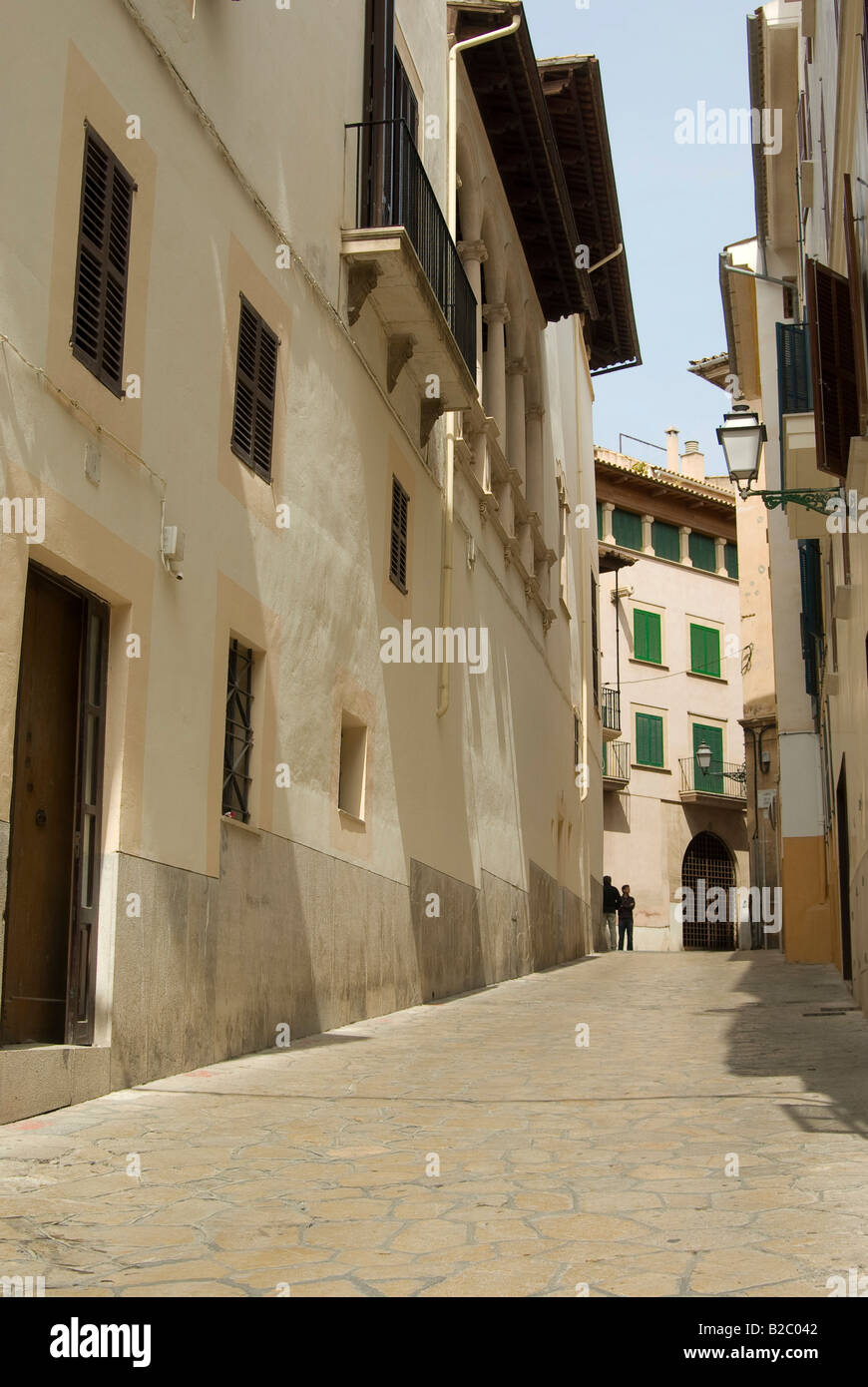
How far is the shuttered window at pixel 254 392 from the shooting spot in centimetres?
997

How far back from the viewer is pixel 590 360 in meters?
32.7

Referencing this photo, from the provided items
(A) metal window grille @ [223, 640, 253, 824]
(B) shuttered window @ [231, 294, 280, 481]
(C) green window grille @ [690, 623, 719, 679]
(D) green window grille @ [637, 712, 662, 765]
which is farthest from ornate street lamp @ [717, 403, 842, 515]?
(C) green window grille @ [690, 623, 719, 679]

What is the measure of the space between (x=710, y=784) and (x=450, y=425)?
2625 centimetres

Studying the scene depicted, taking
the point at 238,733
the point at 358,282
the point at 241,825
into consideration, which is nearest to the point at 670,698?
the point at 358,282

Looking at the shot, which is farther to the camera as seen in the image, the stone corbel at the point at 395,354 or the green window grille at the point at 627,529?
the green window grille at the point at 627,529

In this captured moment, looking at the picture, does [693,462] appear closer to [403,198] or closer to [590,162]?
[590,162]

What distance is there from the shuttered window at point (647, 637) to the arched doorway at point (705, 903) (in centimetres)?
519

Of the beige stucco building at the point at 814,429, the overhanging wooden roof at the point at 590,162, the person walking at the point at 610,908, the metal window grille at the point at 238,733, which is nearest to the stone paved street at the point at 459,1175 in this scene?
the metal window grille at the point at 238,733

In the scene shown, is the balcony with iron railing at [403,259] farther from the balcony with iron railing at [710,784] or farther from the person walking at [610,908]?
the balcony with iron railing at [710,784]

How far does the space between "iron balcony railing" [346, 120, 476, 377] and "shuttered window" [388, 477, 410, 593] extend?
1.84 m

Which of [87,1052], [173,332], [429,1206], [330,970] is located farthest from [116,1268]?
[330,970]

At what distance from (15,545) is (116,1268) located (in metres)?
3.72

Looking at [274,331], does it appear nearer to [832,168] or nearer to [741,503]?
[832,168]
